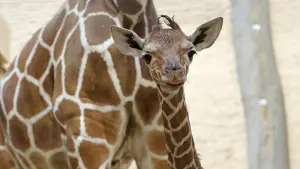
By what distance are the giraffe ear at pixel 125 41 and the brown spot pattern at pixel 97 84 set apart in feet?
0.37

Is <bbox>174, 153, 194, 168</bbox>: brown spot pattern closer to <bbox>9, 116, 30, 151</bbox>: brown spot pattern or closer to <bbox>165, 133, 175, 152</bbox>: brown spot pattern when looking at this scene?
<bbox>165, 133, 175, 152</bbox>: brown spot pattern

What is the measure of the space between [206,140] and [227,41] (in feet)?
1.35

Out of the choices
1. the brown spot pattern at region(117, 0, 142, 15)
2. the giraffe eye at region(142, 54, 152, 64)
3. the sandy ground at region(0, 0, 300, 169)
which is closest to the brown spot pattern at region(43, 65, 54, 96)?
the brown spot pattern at region(117, 0, 142, 15)

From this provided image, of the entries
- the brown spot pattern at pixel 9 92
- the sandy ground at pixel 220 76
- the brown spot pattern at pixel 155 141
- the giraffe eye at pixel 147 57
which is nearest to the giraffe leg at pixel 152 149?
the brown spot pattern at pixel 155 141

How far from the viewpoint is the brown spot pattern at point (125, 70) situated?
1329 millimetres

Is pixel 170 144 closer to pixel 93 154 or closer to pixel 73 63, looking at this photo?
pixel 93 154

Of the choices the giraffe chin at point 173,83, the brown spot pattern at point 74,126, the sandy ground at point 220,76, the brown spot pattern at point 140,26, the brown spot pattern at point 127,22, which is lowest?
the sandy ground at point 220,76

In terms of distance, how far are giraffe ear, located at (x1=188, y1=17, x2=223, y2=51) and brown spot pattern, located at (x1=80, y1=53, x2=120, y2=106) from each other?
0.20 m

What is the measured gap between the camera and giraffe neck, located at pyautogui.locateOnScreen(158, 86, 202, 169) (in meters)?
1.18

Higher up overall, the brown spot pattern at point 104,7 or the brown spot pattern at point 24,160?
the brown spot pattern at point 104,7

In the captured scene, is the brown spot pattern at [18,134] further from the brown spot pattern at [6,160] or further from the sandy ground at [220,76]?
the sandy ground at [220,76]

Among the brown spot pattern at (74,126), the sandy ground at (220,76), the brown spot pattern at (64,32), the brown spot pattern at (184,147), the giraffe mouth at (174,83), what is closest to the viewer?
the giraffe mouth at (174,83)

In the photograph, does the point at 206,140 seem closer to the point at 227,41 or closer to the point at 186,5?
the point at 227,41

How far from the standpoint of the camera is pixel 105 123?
1.31m
